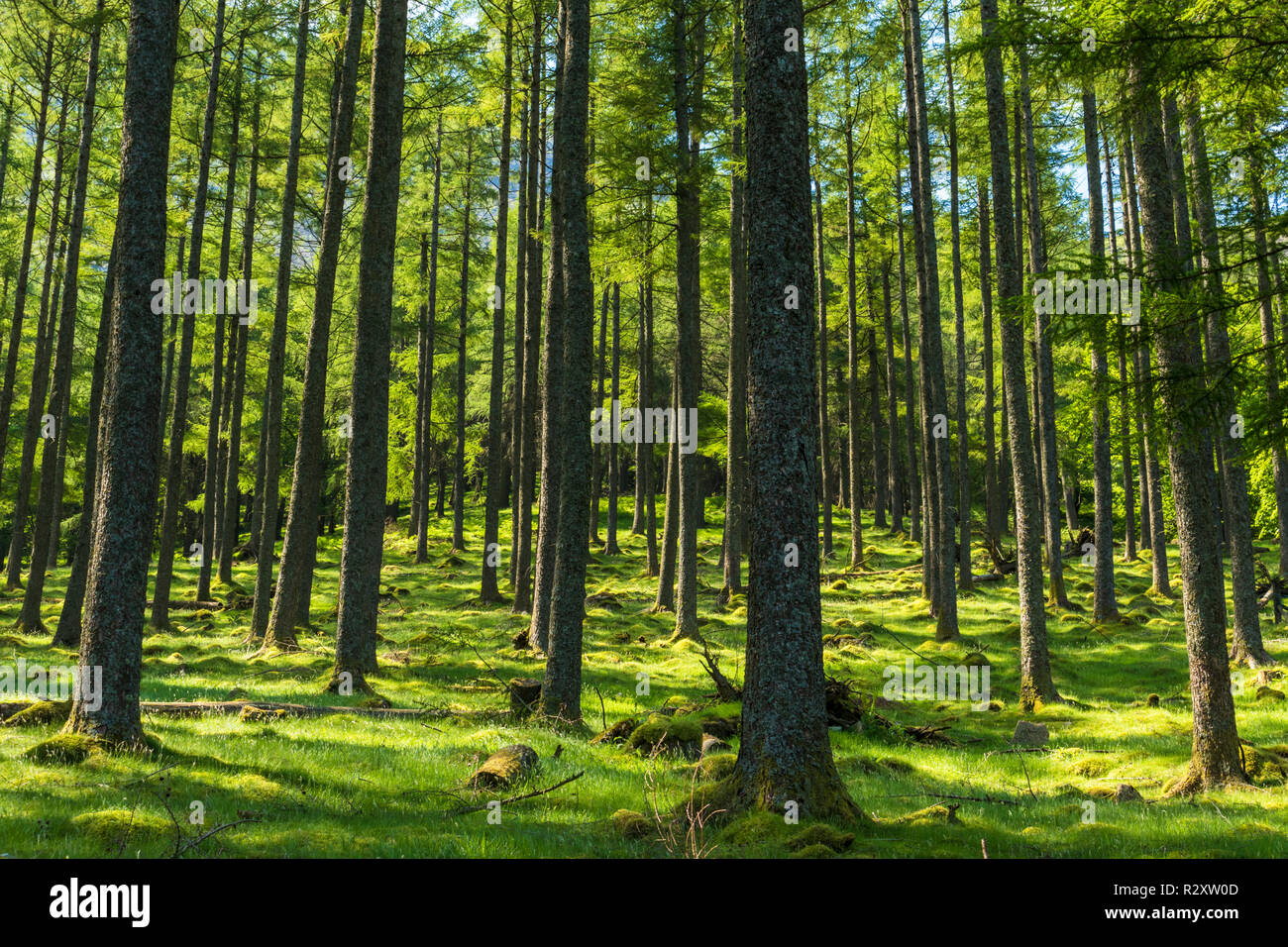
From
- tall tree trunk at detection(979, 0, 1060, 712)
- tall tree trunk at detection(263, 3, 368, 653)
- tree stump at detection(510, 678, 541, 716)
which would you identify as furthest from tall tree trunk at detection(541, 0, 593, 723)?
tall tree trunk at detection(979, 0, 1060, 712)

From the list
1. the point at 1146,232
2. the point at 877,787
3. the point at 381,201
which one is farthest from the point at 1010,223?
the point at 381,201

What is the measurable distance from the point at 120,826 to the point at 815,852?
14.2 feet

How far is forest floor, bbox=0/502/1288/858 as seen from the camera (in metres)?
5.49

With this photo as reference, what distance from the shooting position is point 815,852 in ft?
16.6

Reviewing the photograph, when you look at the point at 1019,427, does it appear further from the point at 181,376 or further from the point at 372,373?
the point at 181,376

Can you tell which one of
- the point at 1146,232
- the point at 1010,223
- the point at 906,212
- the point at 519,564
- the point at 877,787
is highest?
the point at 906,212

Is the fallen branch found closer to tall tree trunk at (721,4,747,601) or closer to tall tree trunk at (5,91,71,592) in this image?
tall tree trunk at (721,4,747,601)

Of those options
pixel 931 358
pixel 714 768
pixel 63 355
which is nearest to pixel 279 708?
pixel 714 768

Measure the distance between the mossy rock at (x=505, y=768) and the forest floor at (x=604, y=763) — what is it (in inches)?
5.8

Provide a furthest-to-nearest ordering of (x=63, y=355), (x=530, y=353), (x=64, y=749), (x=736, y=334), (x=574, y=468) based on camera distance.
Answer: (x=736, y=334) < (x=530, y=353) < (x=63, y=355) < (x=574, y=468) < (x=64, y=749)

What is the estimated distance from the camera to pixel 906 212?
29.0m

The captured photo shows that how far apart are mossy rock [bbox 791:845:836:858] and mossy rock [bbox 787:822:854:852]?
8 cm
